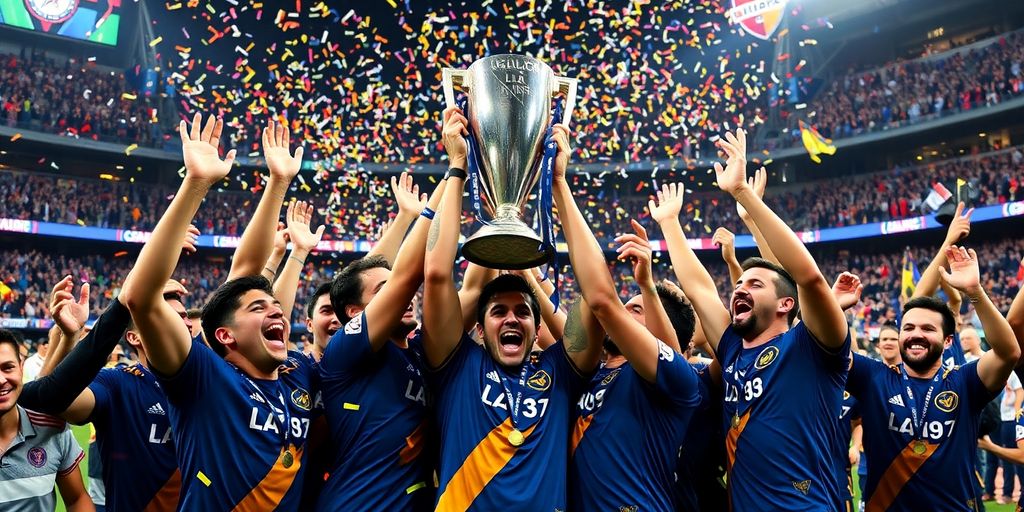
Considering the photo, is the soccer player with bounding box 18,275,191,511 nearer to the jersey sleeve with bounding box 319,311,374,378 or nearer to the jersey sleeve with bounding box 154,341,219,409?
the jersey sleeve with bounding box 154,341,219,409

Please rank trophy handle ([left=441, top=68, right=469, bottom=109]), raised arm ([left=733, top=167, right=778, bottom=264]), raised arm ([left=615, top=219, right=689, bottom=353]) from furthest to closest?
1. raised arm ([left=733, top=167, right=778, bottom=264])
2. trophy handle ([left=441, top=68, right=469, bottom=109])
3. raised arm ([left=615, top=219, right=689, bottom=353])

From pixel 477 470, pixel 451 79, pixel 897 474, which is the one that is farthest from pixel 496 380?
pixel 897 474

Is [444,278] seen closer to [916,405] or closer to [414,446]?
[414,446]

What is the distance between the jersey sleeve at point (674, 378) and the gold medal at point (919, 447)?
1631 millimetres

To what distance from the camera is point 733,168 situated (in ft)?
12.9

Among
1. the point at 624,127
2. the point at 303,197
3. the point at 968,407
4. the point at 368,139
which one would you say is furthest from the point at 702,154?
the point at 968,407

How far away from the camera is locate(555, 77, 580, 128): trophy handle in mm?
4090

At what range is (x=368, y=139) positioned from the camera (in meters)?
40.1

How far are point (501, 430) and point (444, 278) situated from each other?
70 centimetres

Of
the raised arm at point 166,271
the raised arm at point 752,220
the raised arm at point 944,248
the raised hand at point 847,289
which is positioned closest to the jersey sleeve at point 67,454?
the raised arm at point 166,271

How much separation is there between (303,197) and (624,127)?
1661 centimetres

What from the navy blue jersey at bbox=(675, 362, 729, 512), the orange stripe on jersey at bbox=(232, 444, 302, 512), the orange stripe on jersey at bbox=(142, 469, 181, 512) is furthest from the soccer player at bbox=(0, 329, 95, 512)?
the navy blue jersey at bbox=(675, 362, 729, 512)

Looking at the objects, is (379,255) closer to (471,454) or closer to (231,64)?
(471,454)

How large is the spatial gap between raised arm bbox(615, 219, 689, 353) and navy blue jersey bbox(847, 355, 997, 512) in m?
1.44
